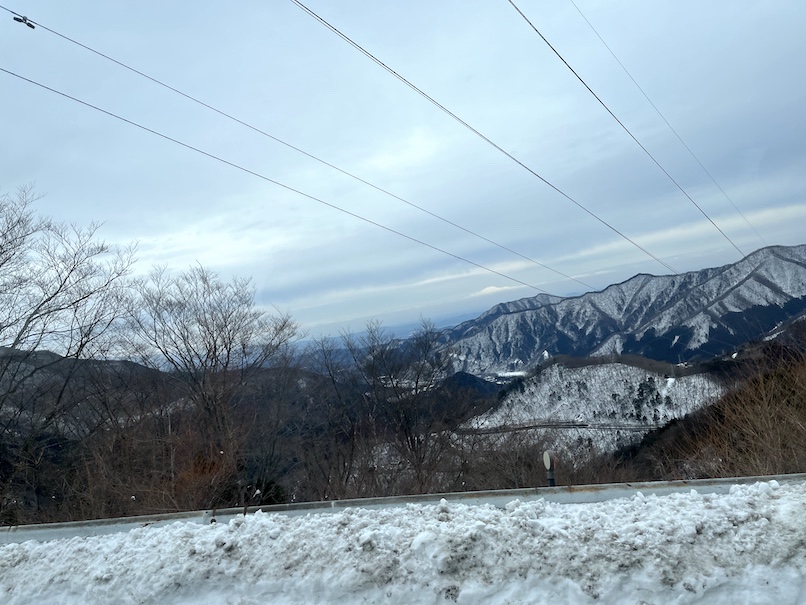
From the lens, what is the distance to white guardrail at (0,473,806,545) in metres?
5.51

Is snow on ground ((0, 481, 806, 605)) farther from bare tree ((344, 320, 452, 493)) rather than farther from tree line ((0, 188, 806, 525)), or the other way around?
bare tree ((344, 320, 452, 493))

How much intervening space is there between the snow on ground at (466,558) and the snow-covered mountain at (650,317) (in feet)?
122

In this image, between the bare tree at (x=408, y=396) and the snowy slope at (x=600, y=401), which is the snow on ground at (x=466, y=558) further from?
the snowy slope at (x=600, y=401)

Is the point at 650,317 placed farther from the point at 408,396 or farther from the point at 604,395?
the point at 408,396

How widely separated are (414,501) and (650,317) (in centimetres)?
8493

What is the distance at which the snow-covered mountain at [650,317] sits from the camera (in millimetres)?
59156

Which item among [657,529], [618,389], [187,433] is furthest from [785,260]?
[657,529]

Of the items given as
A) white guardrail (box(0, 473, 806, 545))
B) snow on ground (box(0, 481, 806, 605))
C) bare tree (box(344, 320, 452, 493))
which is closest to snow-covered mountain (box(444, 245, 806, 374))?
bare tree (box(344, 320, 452, 493))

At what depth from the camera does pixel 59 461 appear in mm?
18766

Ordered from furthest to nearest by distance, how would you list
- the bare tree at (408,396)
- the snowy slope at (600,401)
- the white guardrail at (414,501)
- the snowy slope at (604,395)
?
the snowy slope at (604,395) → the snowy slope at (600,401) → the bare tree at (408,396) → the white guardrail at (414,501)

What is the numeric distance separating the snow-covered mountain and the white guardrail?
3618 cm

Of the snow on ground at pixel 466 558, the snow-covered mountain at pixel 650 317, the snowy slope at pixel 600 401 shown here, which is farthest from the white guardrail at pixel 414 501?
the snow-covered mountain at pixel 650 317

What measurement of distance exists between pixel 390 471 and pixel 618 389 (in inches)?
1273

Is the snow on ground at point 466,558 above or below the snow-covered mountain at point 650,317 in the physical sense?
below
